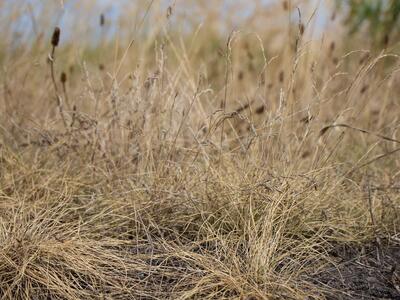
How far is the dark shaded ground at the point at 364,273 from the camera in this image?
6.19 ft

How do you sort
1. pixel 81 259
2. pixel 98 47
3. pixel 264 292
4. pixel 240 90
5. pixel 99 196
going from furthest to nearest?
pixel 98 47
pixel 240 90
pixel 99 196
pixel 81 259
pixel 264 292

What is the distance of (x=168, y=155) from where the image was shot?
248 centimetres

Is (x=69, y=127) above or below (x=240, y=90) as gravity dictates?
above

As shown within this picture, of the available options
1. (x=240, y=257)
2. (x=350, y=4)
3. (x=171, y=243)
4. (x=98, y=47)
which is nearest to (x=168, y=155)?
(x=171, y=243)

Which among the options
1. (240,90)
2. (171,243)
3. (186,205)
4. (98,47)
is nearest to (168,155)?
(186,205)

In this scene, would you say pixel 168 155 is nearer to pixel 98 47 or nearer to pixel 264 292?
pixel 264 292

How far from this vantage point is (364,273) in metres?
2.00

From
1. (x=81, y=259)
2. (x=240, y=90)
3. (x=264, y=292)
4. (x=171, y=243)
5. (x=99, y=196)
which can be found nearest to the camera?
(x=264, y=292)

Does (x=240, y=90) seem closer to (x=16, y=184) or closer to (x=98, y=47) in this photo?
(x=98, y=47)

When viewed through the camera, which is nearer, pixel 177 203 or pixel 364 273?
pixel 364 273

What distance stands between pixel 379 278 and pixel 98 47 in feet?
10.5

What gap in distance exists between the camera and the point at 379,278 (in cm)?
197

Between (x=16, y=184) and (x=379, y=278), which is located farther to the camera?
(x=16, y=184)

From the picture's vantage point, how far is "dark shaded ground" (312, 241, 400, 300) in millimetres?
1887
